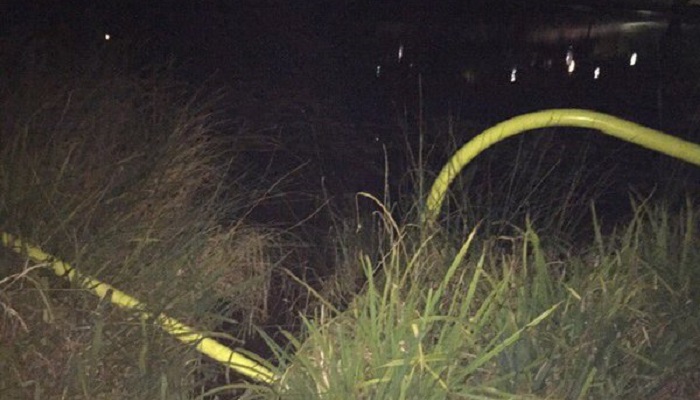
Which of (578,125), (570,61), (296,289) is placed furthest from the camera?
(570,61)

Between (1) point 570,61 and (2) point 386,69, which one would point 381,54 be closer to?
(2) point 386,69

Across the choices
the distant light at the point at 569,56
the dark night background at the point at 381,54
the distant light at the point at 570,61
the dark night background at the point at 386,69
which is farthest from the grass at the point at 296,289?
the distant light at the point at 569,56

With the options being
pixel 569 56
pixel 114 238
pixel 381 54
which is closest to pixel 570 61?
pixel 569 56

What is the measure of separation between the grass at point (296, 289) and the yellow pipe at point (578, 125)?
0.52 feet

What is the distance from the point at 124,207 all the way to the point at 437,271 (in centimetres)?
178

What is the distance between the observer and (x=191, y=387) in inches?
160

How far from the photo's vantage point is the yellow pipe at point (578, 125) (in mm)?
4980

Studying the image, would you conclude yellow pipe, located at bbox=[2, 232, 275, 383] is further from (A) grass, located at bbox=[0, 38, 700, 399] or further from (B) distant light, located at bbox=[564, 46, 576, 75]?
(B) distant light, located at bbox=[564, 46, 576, 75]

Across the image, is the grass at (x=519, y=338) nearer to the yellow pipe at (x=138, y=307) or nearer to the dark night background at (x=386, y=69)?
the yellow pipe at (x=138, y=307)

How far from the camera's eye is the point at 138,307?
4230 millimetres

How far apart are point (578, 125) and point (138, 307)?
2.57m

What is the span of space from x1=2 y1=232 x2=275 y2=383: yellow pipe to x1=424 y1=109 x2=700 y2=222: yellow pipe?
144 cm

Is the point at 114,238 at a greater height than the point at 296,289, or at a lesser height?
greater

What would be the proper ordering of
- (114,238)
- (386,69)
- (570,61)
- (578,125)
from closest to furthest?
(114,238) → (578,125) → (386,69) → (570,61)
